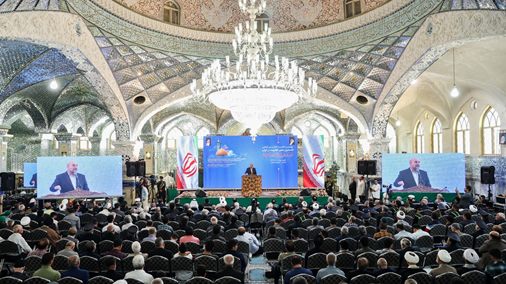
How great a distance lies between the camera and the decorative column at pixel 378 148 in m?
17.9

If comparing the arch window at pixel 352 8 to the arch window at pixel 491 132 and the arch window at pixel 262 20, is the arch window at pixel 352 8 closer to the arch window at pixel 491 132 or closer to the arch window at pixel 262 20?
the arch window at pixel 262 20

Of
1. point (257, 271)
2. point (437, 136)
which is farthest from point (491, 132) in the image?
point (257, 271)

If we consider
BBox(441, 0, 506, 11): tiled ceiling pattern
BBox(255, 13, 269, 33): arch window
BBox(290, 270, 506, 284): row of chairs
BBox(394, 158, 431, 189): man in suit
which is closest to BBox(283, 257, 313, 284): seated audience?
BBox(290, 270, 506, 284): row of chairs

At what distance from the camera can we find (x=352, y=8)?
15.4 meters

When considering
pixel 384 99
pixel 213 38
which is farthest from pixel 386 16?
pixel 213 38

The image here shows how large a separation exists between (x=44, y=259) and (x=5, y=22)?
23.6ft

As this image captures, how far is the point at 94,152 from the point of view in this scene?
26.7 metres

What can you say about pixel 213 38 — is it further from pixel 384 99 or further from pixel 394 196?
pixel 394 196

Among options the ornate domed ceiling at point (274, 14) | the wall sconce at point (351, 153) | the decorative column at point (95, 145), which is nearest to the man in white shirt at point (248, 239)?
the ornate domed ceiling at point (274, 14)

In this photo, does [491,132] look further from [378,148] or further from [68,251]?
[68,251]

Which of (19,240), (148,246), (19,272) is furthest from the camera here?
(19,240)

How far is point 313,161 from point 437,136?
6.45 metres

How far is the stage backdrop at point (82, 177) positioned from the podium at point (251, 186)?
5.07 metres

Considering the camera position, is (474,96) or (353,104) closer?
(474,96)
